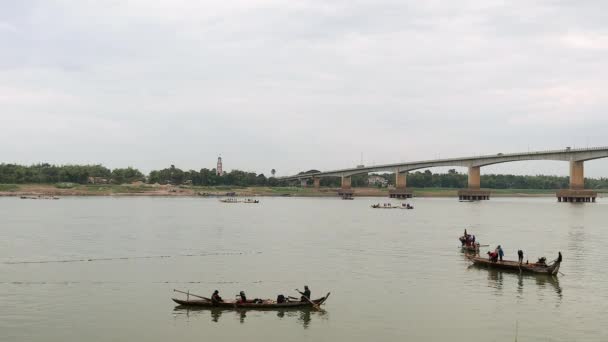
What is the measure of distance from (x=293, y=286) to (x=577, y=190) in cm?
14192

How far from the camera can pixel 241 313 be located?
1272 inches

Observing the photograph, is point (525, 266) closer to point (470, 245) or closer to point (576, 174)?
point (470, 245)

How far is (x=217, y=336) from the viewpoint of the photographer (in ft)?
94.0

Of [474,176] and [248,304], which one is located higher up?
[474,176]

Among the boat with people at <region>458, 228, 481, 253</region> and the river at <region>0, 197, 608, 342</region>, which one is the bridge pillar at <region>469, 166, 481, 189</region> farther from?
the boat with people at <region>458, 228, 481, 253</region>

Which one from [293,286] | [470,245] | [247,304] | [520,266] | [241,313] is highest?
[470,245]

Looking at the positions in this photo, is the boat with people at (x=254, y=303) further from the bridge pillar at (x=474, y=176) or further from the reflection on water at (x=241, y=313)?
the bridge pillar at (x=474, y=176)

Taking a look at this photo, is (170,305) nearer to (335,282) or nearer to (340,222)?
(335,282)

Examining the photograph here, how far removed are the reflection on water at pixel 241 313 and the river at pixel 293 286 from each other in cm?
14

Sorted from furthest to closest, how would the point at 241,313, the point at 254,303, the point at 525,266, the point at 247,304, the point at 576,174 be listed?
the point at 576,174 < the point at 525,266 < the point at 254,303 < the point at 247,304 < the point at 241,313

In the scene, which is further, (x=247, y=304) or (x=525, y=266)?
(x=525, y=266)

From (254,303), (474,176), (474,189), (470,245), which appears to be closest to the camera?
(254,303)

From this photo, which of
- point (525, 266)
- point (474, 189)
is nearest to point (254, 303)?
point (525, 266)

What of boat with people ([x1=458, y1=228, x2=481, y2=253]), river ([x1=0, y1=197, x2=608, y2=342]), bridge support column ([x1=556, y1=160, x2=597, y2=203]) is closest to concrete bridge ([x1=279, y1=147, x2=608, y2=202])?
bridge support column ([x1=556, y1=160, x2=597, y2=203])
